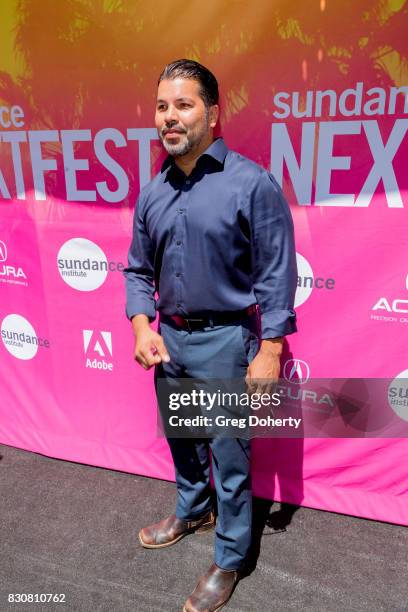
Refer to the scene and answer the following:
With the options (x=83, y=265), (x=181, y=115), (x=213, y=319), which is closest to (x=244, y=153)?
(x=181, y=115)

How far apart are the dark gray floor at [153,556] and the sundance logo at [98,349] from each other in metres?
0.65

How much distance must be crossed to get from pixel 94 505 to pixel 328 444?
4.05ft

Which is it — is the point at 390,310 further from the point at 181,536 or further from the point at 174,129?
the point at 181,536

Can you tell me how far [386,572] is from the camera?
200cm

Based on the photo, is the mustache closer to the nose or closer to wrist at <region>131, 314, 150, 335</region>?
the nose

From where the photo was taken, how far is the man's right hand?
1.72m

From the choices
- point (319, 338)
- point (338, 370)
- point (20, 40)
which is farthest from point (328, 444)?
point (20, 40)

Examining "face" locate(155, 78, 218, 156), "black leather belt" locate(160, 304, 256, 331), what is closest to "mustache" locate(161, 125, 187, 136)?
"face" locate(155, 78, 218, 156)

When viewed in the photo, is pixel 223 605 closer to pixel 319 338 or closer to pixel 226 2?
pixel 319 338

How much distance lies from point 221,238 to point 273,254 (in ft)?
0.61

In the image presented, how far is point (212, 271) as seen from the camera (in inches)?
64.0

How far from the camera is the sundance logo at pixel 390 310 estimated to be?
201 cm

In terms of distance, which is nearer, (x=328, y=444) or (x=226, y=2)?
(x=226, y=2)

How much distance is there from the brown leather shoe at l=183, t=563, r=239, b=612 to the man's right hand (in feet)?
2.95
